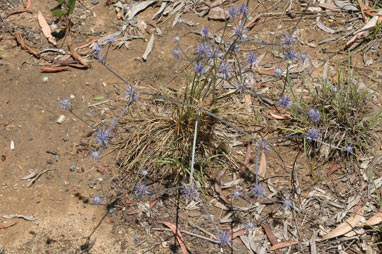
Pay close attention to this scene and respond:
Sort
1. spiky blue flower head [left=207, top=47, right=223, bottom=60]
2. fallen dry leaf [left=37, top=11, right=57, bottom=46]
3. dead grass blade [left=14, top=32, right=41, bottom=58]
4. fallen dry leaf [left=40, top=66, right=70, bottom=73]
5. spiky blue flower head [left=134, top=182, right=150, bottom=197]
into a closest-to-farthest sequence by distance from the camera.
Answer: spiky blue flower head [left=207, top=47, right=223, bottom=60] < spiky blue flower head [left=134, top=182, right=150, bottom=197] < fallen dry leaf [left=40, top=66, right=70, bottom=73] < dead grass blade [left=14, top=32, right=41, bottom=58] < fallen dry leaf [left=37, top=11, right=57, bottom=46]

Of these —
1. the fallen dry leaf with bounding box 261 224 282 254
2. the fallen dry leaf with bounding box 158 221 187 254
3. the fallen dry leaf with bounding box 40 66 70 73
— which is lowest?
the fallen dry leaf with bounding box 158 221 187 254

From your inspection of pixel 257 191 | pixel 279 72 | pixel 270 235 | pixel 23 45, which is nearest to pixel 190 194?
pixel 257 191

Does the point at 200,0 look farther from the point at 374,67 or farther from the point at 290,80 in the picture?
the point at 374,67

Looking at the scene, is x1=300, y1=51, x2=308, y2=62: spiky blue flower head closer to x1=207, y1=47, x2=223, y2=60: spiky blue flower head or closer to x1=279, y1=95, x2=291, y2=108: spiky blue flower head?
x1=279, y1=95, x2=291, y2=108: spiky blue flower head

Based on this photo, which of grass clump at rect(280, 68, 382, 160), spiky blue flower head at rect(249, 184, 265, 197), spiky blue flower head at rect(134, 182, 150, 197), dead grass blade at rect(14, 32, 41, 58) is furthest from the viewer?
dead grass blade at rect(14, 32, 41, 58)

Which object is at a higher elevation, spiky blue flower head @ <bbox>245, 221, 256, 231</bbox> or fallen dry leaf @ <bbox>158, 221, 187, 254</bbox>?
spiky blue flower head @ <bbox>245, 221, 256, 231</bbox>

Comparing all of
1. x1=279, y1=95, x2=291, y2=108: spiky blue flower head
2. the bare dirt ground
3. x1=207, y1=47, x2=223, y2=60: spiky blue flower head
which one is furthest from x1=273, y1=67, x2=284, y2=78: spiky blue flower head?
x1=207, y1=47, x2=223, y2=60: spiky blue flower head
